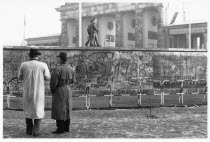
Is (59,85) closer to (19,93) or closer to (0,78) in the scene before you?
(0,78)

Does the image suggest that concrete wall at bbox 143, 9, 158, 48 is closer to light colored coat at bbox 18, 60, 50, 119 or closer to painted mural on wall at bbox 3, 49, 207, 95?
painted mural on wall at bbox 3, 49, 207, 95

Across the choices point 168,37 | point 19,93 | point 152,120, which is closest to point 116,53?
point 19,93

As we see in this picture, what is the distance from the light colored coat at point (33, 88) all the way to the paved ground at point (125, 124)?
568mm

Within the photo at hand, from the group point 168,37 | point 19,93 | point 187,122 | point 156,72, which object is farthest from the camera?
point 168,37

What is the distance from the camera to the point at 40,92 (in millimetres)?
7211

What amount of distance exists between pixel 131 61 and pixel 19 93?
623cm

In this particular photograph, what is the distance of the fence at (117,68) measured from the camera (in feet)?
50.5

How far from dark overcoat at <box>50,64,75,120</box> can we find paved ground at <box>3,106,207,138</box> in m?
0.49

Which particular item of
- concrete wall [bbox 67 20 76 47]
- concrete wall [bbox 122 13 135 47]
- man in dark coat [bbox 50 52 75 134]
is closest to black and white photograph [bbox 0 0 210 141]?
man in dark coat [bbox 50 52 75 134]

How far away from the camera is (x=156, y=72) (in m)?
17.7

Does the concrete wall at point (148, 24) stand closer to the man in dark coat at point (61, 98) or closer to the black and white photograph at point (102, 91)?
the black and white photograph at point (102, 91)

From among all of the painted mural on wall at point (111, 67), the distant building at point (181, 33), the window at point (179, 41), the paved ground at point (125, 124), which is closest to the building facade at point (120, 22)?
the distant building at point (181, 33)

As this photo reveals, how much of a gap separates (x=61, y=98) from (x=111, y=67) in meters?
9.37

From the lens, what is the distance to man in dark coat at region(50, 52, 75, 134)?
742cm
